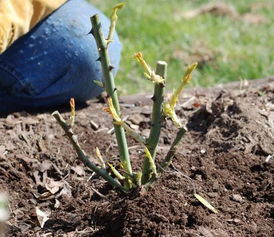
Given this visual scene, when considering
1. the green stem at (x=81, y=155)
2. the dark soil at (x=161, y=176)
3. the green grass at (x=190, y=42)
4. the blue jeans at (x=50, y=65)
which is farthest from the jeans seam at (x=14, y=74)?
the green stem at (x=81, y=155)

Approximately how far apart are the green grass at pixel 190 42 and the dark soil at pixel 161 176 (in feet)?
3.64

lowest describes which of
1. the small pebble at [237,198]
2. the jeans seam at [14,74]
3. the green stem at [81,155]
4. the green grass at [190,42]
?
the green grass at [190,42]

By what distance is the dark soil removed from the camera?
237 cm

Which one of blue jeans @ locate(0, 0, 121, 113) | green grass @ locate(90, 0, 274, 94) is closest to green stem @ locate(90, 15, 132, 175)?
blue jeans @ locate(0, 0, 121, 113)

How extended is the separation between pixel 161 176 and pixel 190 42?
270 centimetres

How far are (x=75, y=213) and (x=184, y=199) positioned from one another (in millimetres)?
390

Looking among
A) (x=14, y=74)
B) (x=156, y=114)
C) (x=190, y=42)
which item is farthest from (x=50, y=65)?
(x=190, y=42)

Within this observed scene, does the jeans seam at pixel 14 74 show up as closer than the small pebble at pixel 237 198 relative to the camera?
No

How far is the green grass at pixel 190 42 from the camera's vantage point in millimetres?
4707

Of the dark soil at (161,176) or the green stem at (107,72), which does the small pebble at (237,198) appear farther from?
the green stem at (107,72)

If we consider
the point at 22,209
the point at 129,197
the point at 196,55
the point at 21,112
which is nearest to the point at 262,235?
the point at 129,197

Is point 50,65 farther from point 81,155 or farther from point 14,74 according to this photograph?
point 81,155

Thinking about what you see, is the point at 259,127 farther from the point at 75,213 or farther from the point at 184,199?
the point at 75,213

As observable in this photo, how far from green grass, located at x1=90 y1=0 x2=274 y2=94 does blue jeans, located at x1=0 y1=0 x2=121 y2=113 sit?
2.71 ft
